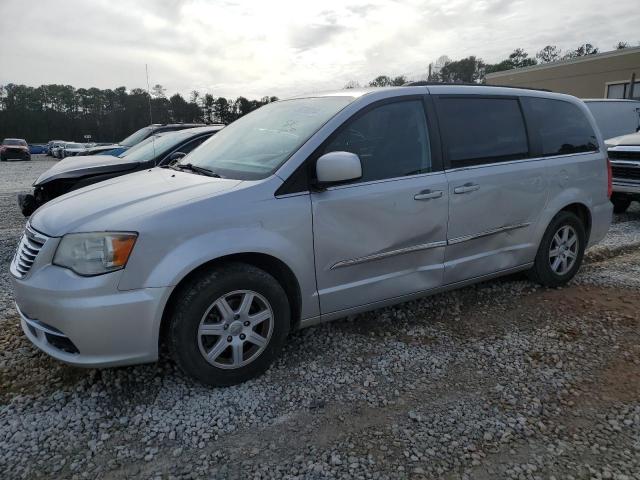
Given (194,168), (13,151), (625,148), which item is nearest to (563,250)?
(194,168)

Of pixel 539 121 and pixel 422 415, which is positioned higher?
pixel 539 121

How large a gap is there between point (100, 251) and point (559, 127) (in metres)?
4.06

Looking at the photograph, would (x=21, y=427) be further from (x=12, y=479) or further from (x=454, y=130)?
(x=454, y=130)

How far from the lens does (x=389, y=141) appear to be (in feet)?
11.0

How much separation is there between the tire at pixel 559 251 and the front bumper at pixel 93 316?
3441 mm

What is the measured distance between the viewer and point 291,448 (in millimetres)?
2359

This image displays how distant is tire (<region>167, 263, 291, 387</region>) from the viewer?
2658 mm

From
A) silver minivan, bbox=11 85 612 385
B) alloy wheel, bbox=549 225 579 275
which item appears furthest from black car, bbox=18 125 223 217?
alloy wheel, bbox=549 225 579 275

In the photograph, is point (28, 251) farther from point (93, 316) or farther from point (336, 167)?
point (336, 167)

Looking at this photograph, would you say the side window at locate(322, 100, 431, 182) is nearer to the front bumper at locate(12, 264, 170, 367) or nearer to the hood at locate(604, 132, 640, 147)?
the front bumper at locate(12, 264, 170, 367)

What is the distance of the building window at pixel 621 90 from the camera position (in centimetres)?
2978

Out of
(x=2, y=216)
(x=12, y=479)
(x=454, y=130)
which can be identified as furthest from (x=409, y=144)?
(x=2, y=216)

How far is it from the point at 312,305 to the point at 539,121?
2780 millimetres

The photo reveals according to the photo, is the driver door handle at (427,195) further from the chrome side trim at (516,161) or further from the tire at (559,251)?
the tire at (559,251)
